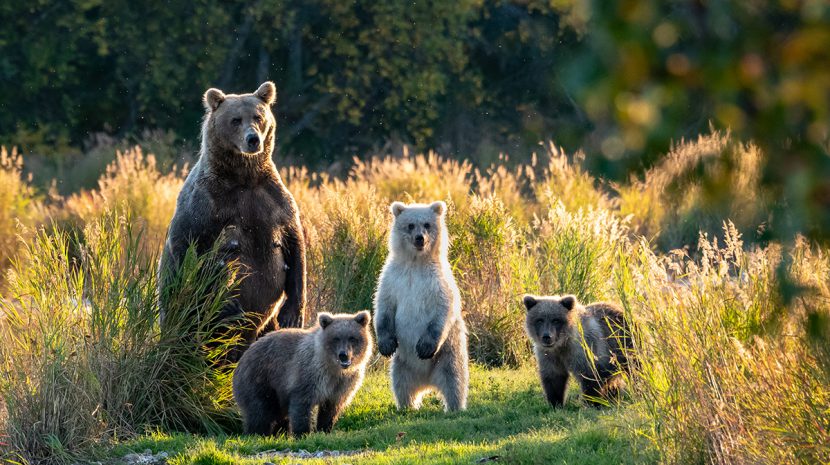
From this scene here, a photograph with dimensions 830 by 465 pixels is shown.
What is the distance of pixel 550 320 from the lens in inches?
355

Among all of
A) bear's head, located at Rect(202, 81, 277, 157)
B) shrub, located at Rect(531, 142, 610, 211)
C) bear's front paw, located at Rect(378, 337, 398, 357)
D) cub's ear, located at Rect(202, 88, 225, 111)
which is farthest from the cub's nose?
shrub, located at Rect(531, 142, 610, 211)

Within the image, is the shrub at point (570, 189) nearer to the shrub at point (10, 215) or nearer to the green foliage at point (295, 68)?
the shrub at point (10, 215)

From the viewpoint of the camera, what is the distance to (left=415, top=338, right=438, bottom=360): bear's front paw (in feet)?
30.2

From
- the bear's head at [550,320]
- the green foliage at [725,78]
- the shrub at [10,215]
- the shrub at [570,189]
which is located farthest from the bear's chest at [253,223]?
the shrub at [570,189]

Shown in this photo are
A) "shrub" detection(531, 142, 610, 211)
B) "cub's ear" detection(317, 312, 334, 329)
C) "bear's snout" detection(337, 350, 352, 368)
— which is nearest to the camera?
"bear's snout" detection(337, 350, 352, 368)

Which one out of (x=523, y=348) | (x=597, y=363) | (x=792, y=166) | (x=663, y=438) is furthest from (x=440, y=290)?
(x=792, y=166)

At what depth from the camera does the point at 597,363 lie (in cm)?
887

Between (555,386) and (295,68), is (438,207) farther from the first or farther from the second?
(295,68)

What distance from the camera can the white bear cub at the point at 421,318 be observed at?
9320mm

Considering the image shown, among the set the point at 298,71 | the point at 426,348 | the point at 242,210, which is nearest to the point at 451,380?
the point at 426,348

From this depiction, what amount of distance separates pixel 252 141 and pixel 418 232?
146cm

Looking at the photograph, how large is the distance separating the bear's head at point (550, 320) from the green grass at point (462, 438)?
536 mm

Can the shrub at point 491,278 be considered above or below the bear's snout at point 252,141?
below

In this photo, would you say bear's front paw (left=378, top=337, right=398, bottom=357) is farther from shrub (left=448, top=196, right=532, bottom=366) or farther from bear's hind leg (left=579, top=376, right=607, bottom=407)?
shrub (left=448, top=196, right=532, bottom=366)
